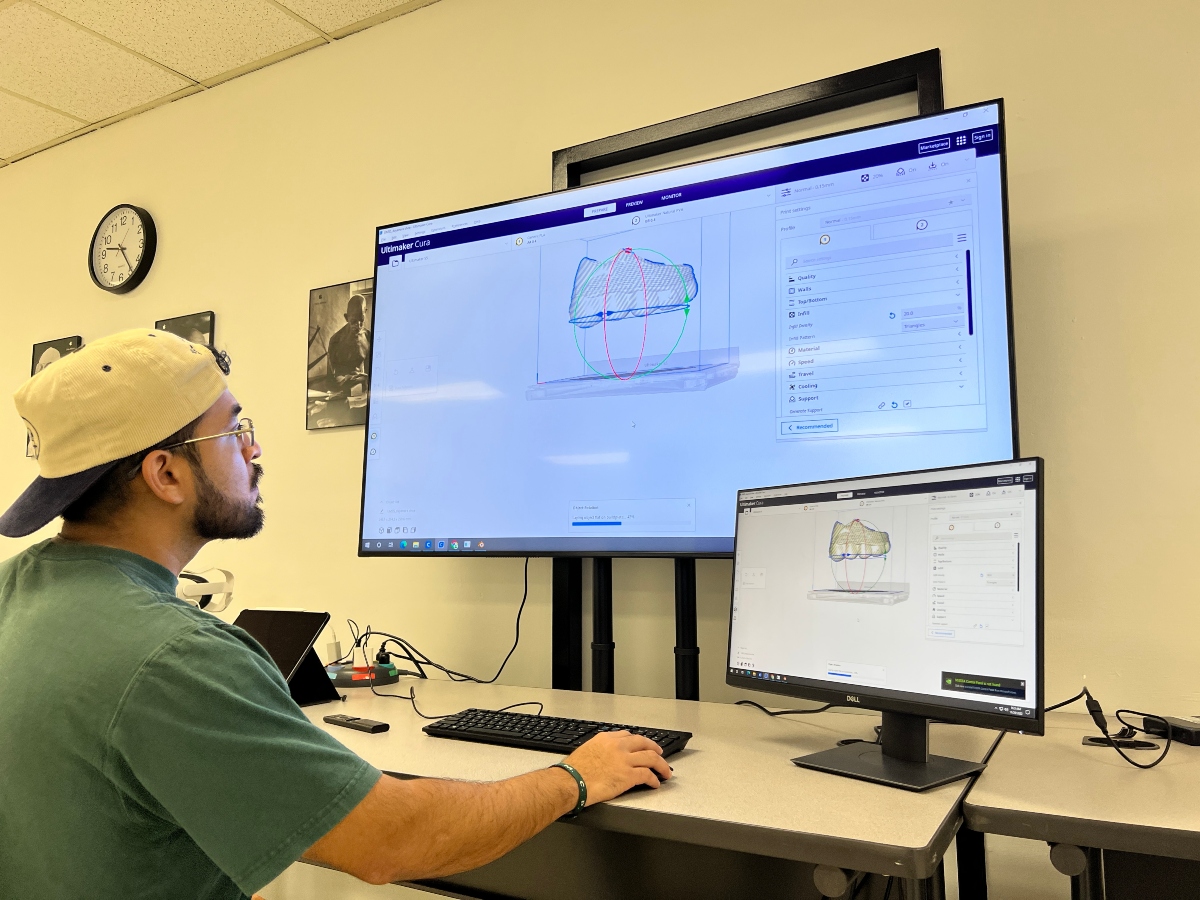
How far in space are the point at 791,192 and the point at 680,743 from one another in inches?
41.7

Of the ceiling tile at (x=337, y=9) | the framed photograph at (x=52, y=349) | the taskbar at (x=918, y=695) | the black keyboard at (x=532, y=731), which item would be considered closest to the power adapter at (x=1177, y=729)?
the taskbar at (x=918, y=695)

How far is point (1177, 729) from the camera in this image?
120 centimetres

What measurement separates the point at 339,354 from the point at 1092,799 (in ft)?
6.87

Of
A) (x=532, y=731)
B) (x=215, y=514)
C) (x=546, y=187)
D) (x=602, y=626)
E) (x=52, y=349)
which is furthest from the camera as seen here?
(x=52, y=349)

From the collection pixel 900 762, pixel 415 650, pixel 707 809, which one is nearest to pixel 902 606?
pixel 900 762

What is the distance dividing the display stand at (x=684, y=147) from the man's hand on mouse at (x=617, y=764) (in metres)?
0.63

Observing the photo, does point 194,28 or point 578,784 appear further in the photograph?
point 194,28

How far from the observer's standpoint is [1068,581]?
A: 1.50 meters

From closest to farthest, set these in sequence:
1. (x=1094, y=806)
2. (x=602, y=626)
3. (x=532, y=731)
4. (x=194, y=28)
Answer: (x=1094, y=806)
(x=532, y=731)
(x=602, y=626)
(x=194, y=28)

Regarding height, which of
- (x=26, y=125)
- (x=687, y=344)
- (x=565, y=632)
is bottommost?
(x=565, y=632)

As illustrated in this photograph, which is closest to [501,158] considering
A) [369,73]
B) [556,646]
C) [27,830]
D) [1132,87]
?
[369,73]

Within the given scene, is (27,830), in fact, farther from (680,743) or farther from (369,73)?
(369,73)

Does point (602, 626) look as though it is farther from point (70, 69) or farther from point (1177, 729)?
point (70, 69)

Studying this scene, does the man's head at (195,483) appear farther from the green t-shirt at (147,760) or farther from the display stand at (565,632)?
the display stand at (565,632)
